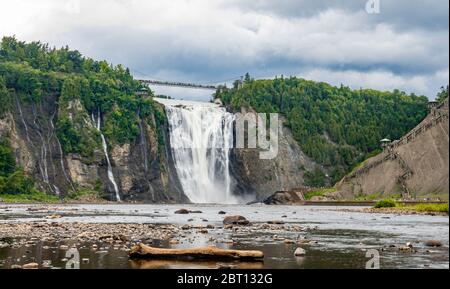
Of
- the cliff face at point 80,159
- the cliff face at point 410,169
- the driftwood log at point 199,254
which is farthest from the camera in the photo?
the cliff face at point 80,159

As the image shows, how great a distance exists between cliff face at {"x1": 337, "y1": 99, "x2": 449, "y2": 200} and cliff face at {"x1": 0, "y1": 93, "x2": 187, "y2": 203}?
44567 millimetres

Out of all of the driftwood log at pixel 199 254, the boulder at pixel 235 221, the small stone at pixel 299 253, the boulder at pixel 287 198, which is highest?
the driftwood log at pixel 199 254

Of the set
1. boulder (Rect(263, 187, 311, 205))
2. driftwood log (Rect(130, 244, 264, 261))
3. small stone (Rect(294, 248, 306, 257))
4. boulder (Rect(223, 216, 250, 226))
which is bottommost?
boulder (Rect(263, 187, 311, 205))

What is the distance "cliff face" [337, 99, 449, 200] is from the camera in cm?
12575

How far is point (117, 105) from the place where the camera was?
177875 mm

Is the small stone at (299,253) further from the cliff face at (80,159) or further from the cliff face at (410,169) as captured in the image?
the cliff face at (80,159)

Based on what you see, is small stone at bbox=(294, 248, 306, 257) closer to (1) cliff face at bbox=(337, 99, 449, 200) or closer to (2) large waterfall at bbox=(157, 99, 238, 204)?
(1) cliff face at bbox=(337, 99, 449, 200)

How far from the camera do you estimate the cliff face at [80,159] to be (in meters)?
150

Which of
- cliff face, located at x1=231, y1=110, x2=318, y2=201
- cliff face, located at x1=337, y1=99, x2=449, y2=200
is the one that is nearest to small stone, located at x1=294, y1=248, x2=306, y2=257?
cliff face, located at x1=337, y1=99, x2=449, y2=200

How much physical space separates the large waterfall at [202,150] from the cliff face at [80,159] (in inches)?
121

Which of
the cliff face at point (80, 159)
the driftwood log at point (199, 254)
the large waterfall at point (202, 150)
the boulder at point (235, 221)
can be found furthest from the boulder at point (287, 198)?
the driftwood log at point (199, 254)

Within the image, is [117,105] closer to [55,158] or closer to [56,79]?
[56,79]
